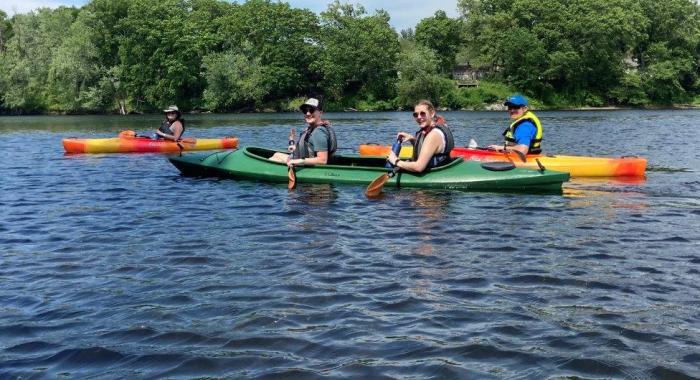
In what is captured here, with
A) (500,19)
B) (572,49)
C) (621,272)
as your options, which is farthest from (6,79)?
(621,272)

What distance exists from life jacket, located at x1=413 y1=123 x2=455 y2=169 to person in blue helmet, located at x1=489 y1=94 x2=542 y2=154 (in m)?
1.57

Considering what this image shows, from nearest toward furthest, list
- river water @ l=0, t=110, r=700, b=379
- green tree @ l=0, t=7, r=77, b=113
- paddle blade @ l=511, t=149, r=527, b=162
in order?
river water @ l=0, t=110, r=700, b=379 < paddle blade @ l=511, t=149, r=527, b=162 < green tree @ l=0, t=7, r=77, b=113

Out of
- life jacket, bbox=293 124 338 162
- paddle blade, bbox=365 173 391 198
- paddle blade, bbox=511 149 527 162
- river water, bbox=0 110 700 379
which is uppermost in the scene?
life jacket, bbox=293 124 338 162

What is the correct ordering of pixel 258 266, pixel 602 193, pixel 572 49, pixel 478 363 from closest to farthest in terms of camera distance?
1. pixel 478 363
2. pixel 258 266
3. pixel 602 193
4. pixel 572 49

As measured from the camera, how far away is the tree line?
2635 inches

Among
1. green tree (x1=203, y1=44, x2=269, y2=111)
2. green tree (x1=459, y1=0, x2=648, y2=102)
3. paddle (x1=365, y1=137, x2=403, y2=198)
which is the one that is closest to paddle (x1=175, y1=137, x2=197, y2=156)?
paddle (x1=365, y1=137, x2=403, y2=198)

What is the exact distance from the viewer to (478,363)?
4.49 m

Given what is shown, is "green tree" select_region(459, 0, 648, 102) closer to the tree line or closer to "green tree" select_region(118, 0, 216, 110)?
the tree line

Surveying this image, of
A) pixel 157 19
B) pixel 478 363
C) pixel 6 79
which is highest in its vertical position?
pixel 157 19

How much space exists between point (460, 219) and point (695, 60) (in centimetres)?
7633

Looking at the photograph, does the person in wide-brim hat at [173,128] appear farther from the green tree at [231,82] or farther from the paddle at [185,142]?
the green tree at [231,82]

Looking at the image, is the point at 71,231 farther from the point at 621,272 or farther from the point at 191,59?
the point at 191,59

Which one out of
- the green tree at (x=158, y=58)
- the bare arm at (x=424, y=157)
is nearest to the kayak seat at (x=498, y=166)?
the bare arm at (x=424, y=157)

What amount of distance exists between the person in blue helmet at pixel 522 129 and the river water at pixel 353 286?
1.58 m
